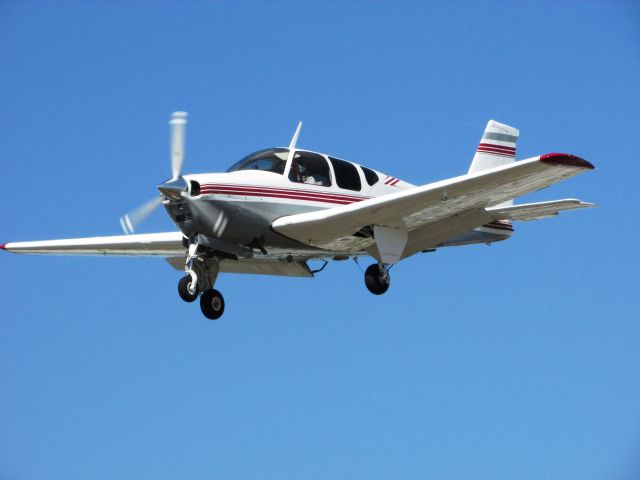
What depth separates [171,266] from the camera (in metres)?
23.0

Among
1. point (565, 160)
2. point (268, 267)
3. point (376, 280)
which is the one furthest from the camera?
point (268, 267)

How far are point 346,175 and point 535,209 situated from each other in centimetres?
384

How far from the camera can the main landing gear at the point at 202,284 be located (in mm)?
18688

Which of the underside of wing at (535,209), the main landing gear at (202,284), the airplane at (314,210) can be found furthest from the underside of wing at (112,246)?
the underside of wing at (535,209)

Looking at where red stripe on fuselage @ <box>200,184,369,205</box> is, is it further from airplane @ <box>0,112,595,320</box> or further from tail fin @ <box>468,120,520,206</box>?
tail fin @ <box>468,120,520,206</box>

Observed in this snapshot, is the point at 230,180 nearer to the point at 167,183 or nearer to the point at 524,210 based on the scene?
the point at 167,183

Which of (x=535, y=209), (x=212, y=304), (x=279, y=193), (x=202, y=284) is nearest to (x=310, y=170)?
(x=279, y=193)

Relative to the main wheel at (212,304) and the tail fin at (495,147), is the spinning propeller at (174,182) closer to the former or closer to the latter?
the main wheel at (212,304)

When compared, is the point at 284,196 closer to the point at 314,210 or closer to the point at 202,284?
the point at 314,210

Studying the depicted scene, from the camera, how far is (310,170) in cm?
1947

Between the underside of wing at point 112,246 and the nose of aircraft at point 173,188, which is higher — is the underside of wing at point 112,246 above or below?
below

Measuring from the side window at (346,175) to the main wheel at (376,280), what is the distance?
1634 millimetres

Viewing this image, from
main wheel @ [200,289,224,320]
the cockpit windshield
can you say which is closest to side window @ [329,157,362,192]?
the cockpit windshield

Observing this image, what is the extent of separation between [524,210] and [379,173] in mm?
3025
